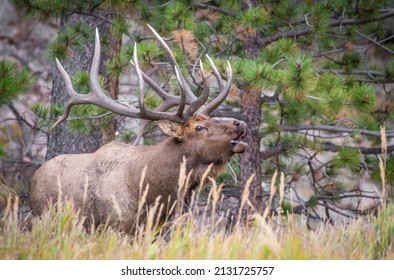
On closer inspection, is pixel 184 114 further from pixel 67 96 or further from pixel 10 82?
pixel 67 96

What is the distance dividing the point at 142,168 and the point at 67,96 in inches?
91.9

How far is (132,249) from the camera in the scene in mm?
4875

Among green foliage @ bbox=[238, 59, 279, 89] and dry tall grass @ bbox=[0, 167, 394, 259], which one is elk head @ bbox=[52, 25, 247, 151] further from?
dry tall grass @ bbox=[0, 167, 394, 259]

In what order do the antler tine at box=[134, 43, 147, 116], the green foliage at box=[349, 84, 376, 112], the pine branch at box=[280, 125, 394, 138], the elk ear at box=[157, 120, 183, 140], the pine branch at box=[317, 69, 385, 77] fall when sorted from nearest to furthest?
the antler tine at box=[134, 43, 147, 116], the elk ear at box=[157, 120, 183, 140], the green foliage at box=[349, 84, 376, 112], the pine branch at box=[280, 125, 394, 138], the pine branch at box=[317, 69, 385, 77]

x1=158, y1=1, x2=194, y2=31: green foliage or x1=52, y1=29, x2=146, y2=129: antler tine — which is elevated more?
x1=158, y1=1, x2=194, y2=31: green foliage

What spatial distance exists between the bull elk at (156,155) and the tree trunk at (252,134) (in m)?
1.69

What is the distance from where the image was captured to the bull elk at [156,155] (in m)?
6.74

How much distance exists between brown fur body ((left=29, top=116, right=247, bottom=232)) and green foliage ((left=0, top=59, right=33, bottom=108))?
113cm

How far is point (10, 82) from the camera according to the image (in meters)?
5.82

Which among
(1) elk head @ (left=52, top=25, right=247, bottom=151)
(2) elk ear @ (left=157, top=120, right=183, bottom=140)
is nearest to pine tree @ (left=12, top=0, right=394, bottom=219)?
(1) elk head @ (left=52, top=25, right=247, bottom=151)

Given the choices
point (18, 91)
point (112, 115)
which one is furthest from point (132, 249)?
point (112, 115)

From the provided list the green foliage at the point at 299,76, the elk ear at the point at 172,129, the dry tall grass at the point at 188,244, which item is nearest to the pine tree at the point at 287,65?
the green foliage at the point at 299,76

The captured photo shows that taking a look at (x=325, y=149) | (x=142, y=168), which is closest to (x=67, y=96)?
(x=142, y=168)

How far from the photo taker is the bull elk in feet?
22.1
